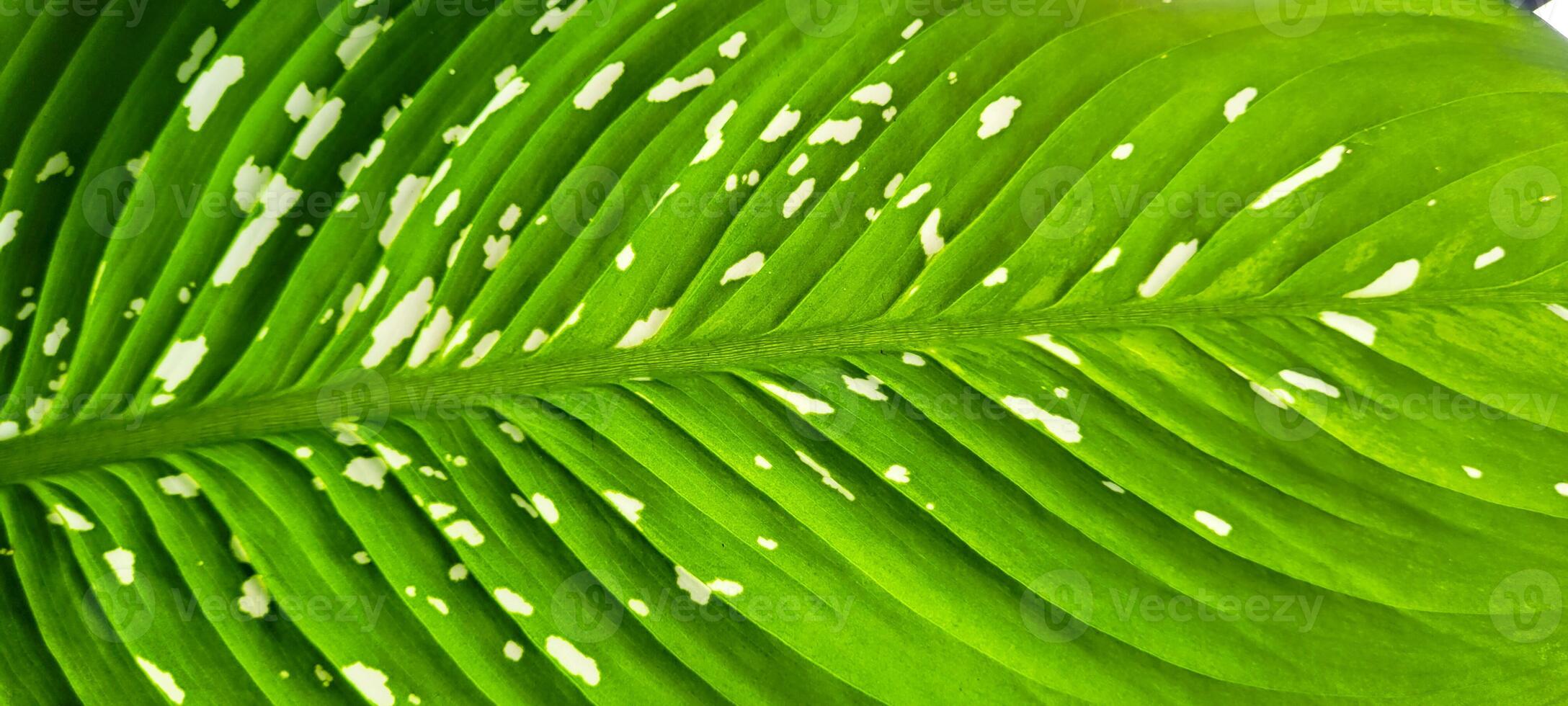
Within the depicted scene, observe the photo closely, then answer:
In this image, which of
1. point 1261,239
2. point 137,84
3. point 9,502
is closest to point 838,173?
point 1261,239

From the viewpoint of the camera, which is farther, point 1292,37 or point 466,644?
point 1292,37

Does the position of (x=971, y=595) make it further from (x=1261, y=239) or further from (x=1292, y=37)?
(x=1292, y=37)

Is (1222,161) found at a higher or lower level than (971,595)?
higher

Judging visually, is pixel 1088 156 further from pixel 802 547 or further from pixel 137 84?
pixel 137 84

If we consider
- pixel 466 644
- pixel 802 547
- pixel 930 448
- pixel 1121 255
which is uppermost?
pixel 1121 255
